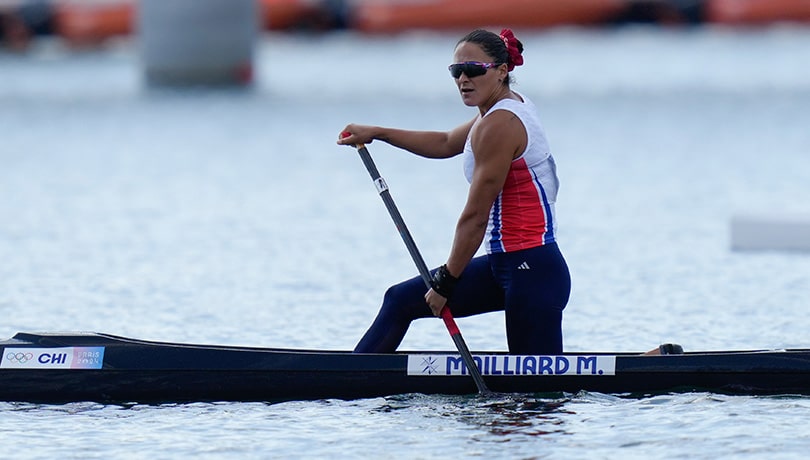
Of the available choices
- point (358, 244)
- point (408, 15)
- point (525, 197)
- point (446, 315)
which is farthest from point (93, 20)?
point (525, 197)

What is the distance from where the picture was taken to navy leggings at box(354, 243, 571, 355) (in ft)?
25.6

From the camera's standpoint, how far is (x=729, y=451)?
7.32 meters

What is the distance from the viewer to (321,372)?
8125 millimetres

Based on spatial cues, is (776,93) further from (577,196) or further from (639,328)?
(639,328)

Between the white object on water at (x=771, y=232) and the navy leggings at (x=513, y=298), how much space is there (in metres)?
5.81

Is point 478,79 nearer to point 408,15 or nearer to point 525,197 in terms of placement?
point 525,197

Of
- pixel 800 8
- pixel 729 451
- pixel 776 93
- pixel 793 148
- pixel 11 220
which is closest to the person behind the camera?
pixel 729 451

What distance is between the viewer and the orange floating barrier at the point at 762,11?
46969 millimetres

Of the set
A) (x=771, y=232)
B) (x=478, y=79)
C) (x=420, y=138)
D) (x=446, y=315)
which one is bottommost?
(x=446, y=315)

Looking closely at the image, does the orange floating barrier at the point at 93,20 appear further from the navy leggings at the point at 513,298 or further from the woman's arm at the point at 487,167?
the woman's arm at the point at 487,167

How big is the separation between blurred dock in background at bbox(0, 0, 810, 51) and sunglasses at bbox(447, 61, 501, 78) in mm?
39077

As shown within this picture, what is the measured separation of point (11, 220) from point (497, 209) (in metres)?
9.42

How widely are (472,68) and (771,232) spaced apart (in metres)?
6.34

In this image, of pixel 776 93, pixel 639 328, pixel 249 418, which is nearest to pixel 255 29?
pixel 776 93
